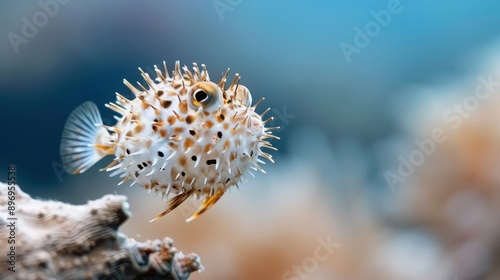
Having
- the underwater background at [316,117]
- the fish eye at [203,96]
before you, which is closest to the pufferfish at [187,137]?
the fish eye at [203,96]

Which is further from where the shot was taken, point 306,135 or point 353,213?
point 306,135

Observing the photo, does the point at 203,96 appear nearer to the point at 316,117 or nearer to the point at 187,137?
the point at 187,137

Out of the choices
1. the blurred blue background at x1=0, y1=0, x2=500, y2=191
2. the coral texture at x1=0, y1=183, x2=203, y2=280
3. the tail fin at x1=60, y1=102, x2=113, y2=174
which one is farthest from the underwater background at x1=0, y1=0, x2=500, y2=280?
the coral texture at x1=0, y1=183, x2=203, y2=280

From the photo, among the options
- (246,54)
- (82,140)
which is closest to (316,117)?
(246,54)

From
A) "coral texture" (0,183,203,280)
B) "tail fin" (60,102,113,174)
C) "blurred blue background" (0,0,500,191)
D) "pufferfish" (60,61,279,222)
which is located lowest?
"coral texture" (0,183,203,280)

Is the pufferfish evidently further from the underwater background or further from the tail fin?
the underwater background

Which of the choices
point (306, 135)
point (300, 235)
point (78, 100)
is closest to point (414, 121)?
point (306, 135)

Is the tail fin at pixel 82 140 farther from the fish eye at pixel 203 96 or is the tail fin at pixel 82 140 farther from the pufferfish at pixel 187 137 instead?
the fish eye at pixel 203 96

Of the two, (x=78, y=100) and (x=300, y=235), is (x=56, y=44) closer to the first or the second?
(x=78, y=100)
